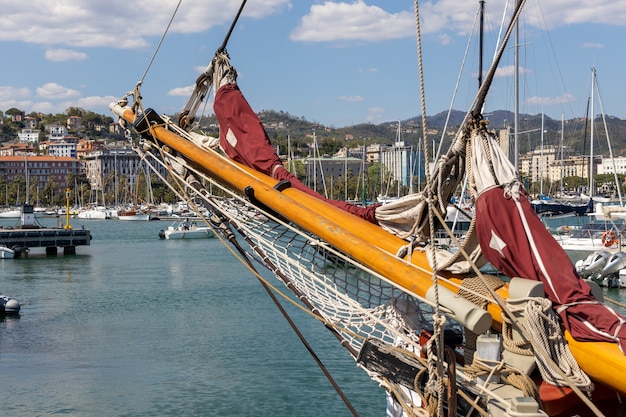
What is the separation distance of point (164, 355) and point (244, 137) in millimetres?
12151

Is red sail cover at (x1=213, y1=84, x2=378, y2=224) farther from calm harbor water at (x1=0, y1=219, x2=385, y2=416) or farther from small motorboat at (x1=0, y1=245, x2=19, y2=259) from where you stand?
small motorboat at (x1=0, y1=245, x2=19, y2=259)

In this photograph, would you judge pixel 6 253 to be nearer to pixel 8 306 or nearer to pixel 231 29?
pixel 8 306

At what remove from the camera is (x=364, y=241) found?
4949mm

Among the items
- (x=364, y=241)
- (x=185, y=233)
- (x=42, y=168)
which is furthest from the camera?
(x=42, y=168)

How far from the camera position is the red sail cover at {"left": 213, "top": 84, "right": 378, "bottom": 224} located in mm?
6406

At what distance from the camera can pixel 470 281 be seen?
4.59 m

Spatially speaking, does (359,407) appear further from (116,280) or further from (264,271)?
(116,280)

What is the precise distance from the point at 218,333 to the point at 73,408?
7.33 m

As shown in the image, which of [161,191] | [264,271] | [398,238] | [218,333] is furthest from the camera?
[161,191]

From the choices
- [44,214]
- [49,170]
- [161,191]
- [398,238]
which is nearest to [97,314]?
[398,238]

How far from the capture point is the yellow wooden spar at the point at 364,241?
3957 millimetres

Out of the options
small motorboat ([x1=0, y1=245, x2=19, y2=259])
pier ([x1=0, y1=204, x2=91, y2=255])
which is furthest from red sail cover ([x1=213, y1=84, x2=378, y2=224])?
pier ([x1=0, y1=204, x2=91, y2=255])

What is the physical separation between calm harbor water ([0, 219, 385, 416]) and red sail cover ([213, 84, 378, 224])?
24.7ft

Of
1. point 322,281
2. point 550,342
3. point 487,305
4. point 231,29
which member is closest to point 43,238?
point 231,29
